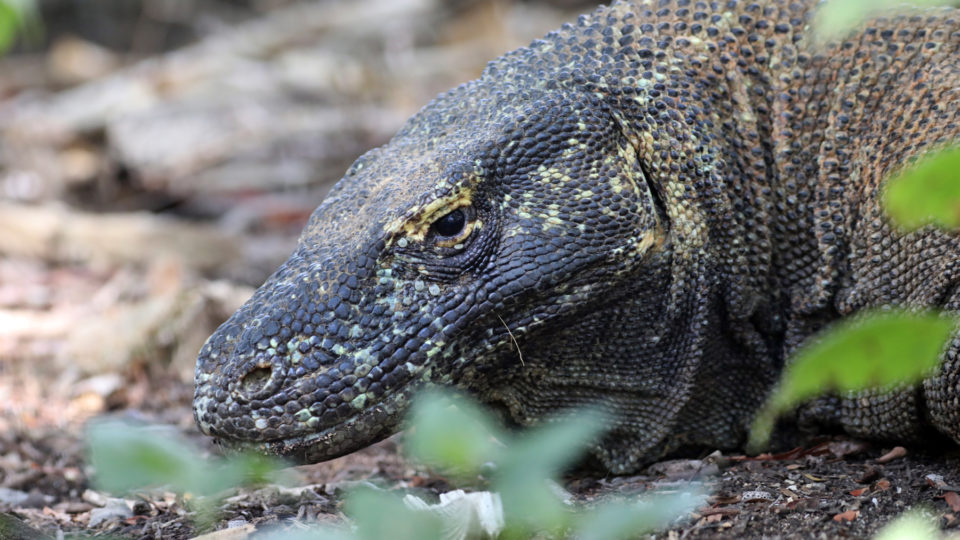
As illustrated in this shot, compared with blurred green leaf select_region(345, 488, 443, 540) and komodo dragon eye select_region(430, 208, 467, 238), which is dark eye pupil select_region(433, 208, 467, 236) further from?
blurred green leaf select_region(345, 488, 443, 540)

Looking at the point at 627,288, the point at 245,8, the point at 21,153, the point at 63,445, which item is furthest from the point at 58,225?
the point at 245,8

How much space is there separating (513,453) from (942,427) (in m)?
2.51

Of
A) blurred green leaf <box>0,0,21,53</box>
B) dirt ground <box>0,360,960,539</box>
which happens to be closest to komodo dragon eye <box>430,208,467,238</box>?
dirt ground <box>0,360,960,539</box>

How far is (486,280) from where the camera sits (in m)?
4.20

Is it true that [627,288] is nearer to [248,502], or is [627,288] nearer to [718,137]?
[718,137]

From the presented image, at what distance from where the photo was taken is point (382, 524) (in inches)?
91.1

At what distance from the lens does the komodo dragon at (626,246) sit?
408cm

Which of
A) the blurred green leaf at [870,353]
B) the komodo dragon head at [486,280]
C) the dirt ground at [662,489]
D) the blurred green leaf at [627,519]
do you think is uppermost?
the komodo dragon head at [486,280]

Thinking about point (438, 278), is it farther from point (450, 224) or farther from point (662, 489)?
point (662, 489)

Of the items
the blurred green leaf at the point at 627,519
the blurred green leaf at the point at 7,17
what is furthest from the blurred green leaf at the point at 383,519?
the blurred green leaf at the point at 7,17

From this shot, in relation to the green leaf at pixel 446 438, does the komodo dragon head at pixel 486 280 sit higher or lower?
higher

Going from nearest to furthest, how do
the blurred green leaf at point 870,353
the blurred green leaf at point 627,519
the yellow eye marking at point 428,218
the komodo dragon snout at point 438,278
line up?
the blurred green leaf at point 870,353 → the blurred green leaf at point 627,519 → the komodo dragon snout at point 438,278 → the yellow eye marking at point 428,218

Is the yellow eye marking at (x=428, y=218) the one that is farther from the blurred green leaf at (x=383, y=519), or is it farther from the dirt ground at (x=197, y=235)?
the blurred green leaf at (x=383, y=519)

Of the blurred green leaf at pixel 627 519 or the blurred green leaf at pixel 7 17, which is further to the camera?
the blurred green leaf at pixel 7 17
